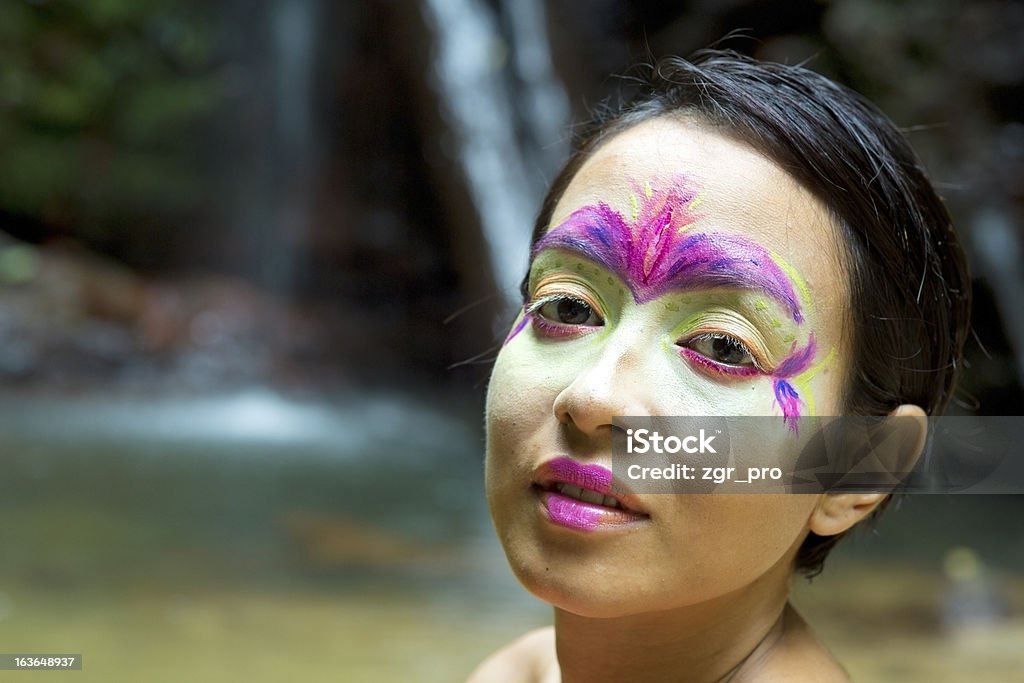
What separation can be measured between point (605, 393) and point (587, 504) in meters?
0.15

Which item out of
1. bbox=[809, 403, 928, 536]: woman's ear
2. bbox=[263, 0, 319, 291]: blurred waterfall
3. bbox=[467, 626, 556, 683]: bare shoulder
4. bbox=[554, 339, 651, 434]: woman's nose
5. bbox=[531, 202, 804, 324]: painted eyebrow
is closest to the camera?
bbox=[554, 339, 651, 434]: woman's nose

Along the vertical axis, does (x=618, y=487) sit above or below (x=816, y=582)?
below

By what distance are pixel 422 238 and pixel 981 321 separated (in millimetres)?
5589

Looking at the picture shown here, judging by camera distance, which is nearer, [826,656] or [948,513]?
[826,656]

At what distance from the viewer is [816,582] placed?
4.42m

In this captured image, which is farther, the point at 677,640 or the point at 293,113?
the point at 293,113

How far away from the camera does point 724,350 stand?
151 centimetres

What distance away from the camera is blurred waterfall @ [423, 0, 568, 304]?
7.89 meters

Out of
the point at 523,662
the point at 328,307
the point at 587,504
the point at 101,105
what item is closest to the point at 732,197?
the point at 587,504

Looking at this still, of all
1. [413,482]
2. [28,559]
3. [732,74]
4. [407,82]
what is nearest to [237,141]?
[407,82]

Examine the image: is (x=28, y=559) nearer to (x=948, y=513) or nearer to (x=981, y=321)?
(x=948, y=513)

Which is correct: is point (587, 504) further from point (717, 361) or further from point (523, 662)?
point (523, 662)

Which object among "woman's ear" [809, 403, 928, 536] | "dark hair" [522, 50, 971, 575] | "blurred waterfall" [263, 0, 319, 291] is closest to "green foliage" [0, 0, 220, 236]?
"blurred waterfall" [263, 0, 319, 291]

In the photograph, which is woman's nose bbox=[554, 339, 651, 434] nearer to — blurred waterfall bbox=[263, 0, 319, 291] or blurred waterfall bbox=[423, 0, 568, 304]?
blurred waterfall bbox=[423, 0, 568, 304]
